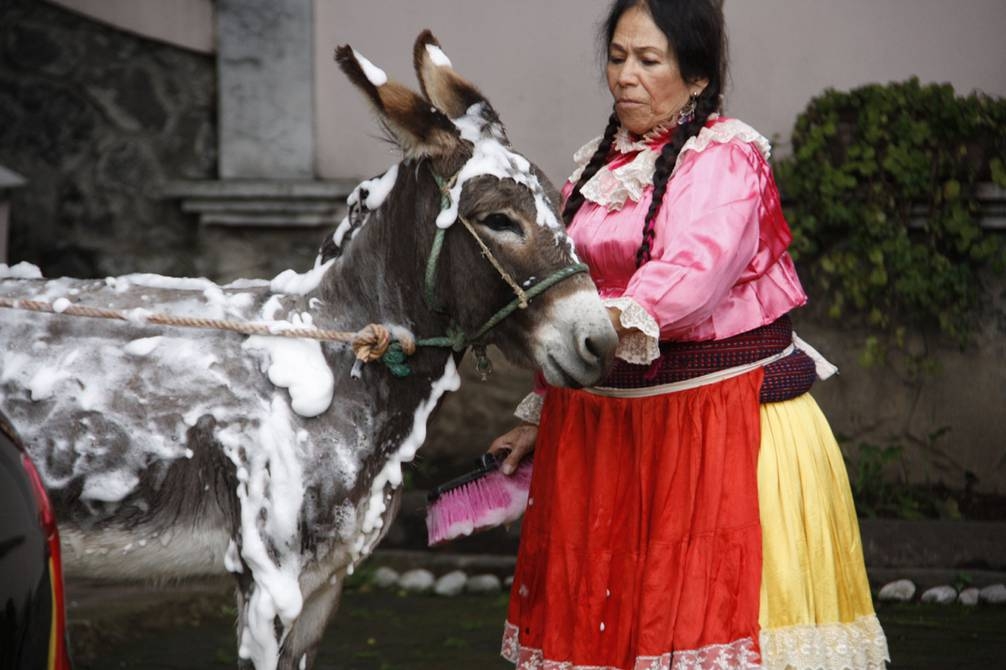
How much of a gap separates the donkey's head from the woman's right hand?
0.65m

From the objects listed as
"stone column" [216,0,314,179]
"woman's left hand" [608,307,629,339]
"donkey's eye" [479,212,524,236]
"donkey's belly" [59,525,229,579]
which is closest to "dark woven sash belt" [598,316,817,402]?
"woman's left hand" [608,307,629,339]

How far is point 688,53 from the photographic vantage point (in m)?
3.23

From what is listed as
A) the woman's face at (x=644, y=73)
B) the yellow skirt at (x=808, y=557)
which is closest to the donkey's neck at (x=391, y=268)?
the woman's face at (x=644, y=73)

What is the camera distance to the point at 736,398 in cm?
322

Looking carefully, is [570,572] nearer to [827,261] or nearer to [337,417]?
[337,417]

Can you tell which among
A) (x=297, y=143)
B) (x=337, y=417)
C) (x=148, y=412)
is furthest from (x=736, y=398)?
(x=297, y=143)

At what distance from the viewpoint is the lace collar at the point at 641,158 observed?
317cm

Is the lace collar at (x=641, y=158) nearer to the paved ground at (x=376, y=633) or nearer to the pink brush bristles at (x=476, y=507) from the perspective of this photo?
the pink brush bristles at (x=476, y=507)

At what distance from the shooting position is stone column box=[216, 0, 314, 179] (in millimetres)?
6207

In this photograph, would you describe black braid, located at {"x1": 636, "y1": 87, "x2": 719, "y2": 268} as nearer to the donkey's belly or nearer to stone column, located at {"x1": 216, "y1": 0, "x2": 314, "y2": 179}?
the donkey's belly

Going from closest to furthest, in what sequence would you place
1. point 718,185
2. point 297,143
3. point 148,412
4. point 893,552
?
point 148,412
point 718,185
point 893,552
point 297,143

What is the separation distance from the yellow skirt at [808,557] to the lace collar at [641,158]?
0.61 meters

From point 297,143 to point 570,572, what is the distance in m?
3.45

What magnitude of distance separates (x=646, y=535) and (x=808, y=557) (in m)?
0.38
